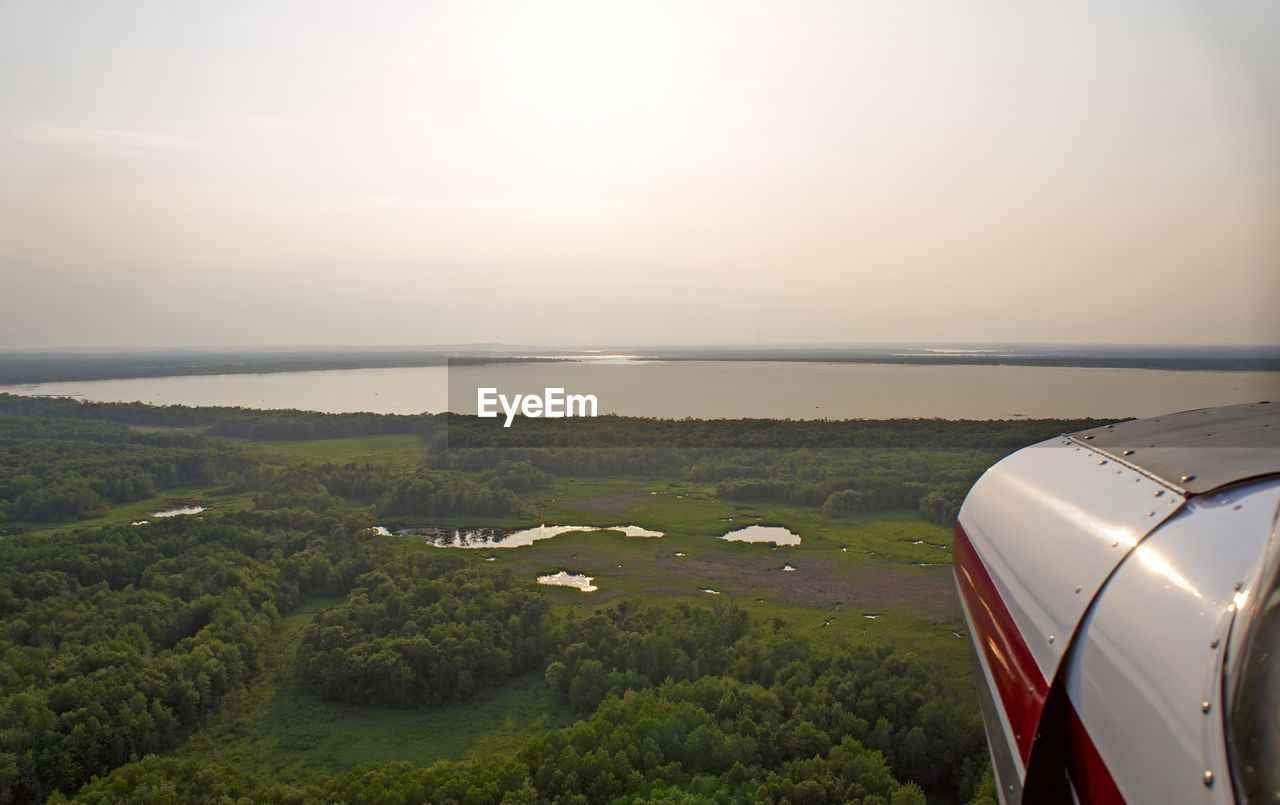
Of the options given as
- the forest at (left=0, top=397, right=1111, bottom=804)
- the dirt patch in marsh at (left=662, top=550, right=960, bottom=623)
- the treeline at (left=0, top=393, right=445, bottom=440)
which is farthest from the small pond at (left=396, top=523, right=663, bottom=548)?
the treeline at (left=0, top=393, right=445, bottom=440)

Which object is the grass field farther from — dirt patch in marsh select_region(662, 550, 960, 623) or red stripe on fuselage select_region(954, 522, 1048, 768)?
red stripe on fuselage select_region(954, 522, 1048, 768)

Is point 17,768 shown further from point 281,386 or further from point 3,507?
point 281,386

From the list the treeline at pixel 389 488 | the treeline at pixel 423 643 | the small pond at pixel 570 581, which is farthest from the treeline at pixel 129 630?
the treeline at pixel 389 488

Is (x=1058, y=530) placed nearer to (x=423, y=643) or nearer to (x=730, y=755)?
(x=730, y=755)

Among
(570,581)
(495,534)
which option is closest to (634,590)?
(570,581)

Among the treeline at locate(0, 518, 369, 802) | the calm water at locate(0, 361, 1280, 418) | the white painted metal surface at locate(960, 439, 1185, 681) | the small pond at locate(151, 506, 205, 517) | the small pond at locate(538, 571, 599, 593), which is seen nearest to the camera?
the white painted metal surface at locate(960, 439, 1185, 681)

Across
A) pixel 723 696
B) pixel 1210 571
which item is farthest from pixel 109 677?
pixel 1210 571
